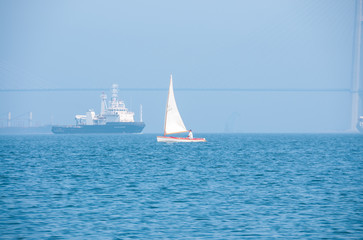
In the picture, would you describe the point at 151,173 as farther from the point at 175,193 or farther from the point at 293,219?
the point at 293,219

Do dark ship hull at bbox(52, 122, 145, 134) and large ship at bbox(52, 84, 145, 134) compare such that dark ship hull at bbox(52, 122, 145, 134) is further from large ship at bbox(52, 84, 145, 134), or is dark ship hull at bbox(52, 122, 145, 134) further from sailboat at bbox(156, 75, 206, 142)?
sailboat at bbox(156, 75, 206, 142)

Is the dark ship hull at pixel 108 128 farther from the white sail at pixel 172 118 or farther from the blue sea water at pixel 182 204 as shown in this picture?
the blue sea water at pixel 182 204

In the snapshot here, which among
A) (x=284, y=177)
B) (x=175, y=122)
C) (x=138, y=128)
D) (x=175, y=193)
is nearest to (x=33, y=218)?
(x=175, y=193)

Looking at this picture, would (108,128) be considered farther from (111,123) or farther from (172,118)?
(172,118)

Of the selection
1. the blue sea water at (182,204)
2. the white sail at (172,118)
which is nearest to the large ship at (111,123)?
the white sail at (172,118)

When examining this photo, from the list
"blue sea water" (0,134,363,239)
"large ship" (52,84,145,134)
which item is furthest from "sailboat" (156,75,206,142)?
"large ship" (52,84,145,134)

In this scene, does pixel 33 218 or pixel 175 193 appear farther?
pixel 175 193

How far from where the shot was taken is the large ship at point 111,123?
16075cm

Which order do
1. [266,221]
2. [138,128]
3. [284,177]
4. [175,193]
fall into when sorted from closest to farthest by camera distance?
[266,221], [175,193], [284,177], [138,128]

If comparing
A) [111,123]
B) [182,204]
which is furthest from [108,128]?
[182,204]

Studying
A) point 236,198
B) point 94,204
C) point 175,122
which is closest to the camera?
point 94,204

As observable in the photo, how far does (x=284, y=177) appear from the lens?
30.6m

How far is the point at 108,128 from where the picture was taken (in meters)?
162

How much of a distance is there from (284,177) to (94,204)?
12.5 metres
